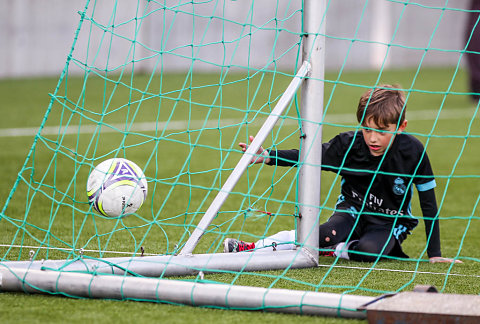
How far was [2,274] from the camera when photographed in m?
2.66

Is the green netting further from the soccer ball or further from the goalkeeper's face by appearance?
the goalkeeper's face

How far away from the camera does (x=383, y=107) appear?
3307mm

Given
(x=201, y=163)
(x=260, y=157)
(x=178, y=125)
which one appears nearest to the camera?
(x=260, y=157)

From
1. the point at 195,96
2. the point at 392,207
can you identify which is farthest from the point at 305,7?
the point at 195,96

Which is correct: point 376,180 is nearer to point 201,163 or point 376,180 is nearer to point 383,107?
point 383,107

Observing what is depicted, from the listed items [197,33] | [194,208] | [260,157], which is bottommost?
[194,208]

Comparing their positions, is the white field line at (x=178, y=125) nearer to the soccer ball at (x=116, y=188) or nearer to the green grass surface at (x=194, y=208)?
the green grass surface at (x=194, y=208)

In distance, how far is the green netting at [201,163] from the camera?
3.10 metres

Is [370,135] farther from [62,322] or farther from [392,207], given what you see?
[62,322]

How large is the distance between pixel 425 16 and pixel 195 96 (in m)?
9.57

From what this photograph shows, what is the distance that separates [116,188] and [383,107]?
1258 millimetres

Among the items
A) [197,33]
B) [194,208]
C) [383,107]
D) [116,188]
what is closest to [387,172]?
[383,107]

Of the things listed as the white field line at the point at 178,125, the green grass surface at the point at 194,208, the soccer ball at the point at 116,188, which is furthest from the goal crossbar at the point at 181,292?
the white field line at the point at 178,125

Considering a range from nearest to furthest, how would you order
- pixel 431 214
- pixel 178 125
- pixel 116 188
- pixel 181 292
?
pixel 181 292 < pixel 116 188 < pixel 431 214 < pixel 178 125
